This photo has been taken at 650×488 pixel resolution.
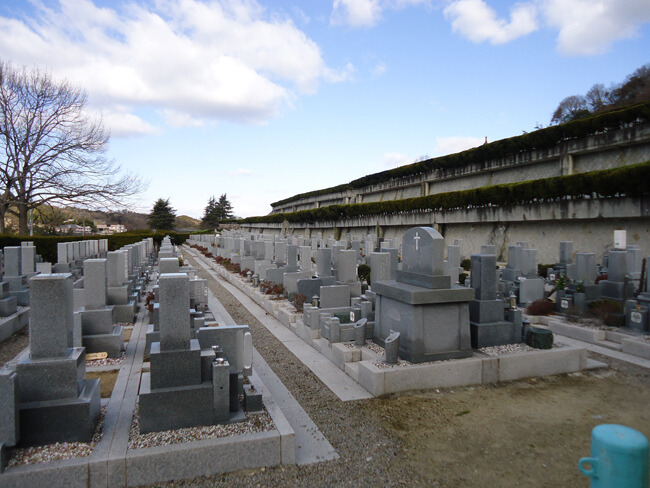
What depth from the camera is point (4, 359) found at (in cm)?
761

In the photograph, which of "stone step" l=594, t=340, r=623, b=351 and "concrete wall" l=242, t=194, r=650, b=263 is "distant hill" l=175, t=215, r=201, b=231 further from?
"stone step" l=594, t=340, r=623, b=351

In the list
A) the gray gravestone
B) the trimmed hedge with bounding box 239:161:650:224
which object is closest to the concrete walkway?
the gray gravestone

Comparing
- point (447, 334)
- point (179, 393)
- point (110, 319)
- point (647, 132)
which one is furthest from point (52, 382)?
point (647, 132)

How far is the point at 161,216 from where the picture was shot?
76625 mm

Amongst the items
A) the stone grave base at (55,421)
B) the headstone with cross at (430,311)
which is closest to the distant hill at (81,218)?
the headstone with cross at (430,311)

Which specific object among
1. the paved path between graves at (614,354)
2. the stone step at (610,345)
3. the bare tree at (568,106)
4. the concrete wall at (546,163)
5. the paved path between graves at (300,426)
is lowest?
the paved path between graves at (300,426)

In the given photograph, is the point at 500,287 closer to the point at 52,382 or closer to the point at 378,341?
the point at 378,341

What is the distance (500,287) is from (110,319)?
9702 mm

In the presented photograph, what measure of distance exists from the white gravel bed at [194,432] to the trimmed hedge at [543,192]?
18.0 meters

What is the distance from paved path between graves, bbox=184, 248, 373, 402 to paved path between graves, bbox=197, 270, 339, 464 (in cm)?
69

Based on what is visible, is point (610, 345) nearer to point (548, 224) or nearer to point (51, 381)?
point (51, 381)

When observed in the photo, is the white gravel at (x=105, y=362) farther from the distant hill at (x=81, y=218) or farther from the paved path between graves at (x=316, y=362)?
the distant hill at (x=81, y=218)

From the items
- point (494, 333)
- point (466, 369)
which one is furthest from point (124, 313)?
point (494, 333)

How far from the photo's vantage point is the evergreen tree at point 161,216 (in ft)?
250
